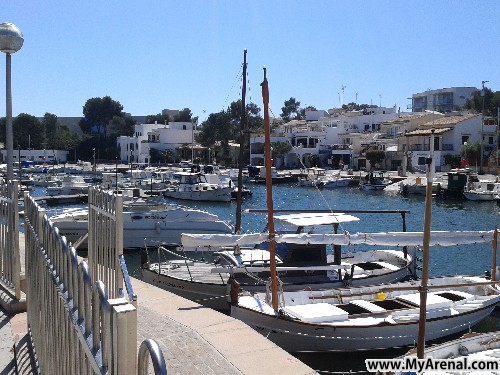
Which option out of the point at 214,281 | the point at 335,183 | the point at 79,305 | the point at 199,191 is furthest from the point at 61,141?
the point at 79,305

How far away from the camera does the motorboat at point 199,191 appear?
61344 mm

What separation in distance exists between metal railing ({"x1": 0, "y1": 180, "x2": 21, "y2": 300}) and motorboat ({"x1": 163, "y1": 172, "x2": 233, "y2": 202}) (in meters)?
53.3

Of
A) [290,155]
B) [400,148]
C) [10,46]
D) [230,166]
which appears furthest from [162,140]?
[10,46]

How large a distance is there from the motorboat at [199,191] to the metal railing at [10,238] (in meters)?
53.3

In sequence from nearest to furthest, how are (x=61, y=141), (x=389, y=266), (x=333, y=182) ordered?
(x=389, y=266) → (x=333, y=182) → (x=61, y=141)

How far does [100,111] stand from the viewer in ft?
412

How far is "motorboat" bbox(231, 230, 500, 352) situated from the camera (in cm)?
1373

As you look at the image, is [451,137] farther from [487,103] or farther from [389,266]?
[389,266]

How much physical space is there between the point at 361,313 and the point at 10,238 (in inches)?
389

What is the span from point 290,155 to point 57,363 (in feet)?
338

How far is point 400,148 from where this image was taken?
89062mm

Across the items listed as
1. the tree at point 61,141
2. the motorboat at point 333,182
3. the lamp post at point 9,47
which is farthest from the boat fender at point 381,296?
the tree at point 61,141

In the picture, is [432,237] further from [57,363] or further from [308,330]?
[57,363]

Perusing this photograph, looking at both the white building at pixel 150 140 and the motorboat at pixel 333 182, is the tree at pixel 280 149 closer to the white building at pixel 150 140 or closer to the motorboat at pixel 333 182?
the white building at pixel 150 140
